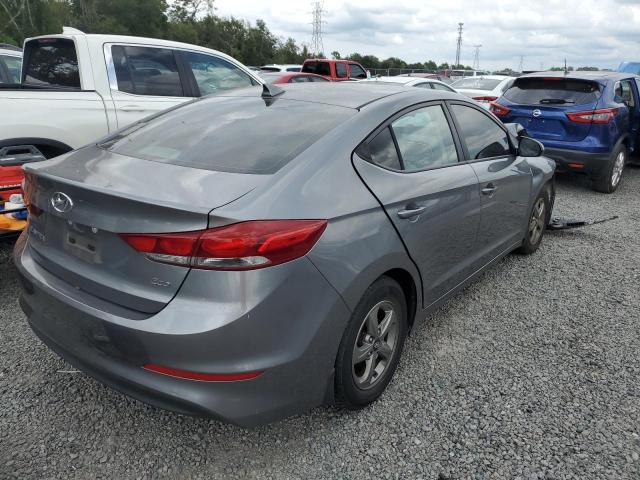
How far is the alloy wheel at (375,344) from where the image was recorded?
2469mm

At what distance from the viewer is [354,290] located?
2207 millimetres

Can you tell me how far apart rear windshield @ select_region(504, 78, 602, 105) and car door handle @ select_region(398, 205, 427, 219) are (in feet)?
18.1

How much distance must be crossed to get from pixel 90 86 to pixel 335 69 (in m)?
13.1

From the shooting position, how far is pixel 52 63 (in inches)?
198

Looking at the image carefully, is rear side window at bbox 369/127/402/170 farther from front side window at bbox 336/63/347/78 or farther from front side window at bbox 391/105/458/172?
front side window at bbox 336/63/347/78

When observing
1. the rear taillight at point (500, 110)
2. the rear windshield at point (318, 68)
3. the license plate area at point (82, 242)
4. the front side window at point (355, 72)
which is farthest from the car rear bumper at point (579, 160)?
the front side window at point (355, 72)

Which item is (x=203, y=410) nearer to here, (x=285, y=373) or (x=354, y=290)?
(x=285, y=373)

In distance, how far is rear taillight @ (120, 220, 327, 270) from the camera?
6.09 feet

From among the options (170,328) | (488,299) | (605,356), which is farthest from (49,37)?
(605,356)

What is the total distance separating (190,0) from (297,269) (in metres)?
72.9

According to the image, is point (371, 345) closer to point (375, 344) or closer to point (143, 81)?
point (375, 344)

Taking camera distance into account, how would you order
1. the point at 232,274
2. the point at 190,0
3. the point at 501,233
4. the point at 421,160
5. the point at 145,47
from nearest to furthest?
1. the point at 232,274
2. the point at 421,160
3. the point at 501,233
4. the point at 145,47
5. the point at 190,0

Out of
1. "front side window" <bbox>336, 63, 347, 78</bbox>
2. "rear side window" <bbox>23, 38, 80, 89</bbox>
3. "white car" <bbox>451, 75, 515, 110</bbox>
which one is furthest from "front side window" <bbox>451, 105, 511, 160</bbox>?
"front side window" <bbox>336, 63, 347, 78</bbox>

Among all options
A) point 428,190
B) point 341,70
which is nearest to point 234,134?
point 428,190
